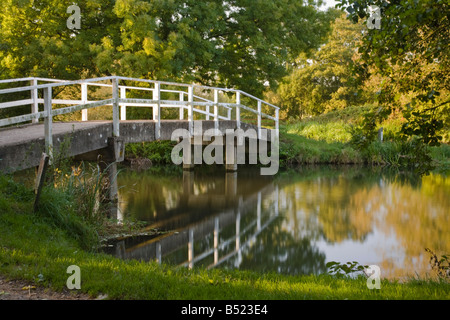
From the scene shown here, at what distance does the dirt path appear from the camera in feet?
16.3

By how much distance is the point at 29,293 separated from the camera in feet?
16.6

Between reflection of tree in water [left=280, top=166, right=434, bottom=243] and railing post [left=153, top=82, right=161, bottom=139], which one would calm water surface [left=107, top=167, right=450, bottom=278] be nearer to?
reflection of tree in water [left=280, top=166, right=434, bottom=243]

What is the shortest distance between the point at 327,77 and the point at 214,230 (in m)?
40.8

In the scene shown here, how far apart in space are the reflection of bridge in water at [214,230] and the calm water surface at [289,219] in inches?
0.9

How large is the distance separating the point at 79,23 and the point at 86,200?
516 inches

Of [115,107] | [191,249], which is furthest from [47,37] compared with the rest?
[191,249]

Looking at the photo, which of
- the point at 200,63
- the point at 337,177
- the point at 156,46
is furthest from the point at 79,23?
the point at 337,177

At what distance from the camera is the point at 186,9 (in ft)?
68.9

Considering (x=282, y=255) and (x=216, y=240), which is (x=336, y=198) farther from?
(x=282, y=255)

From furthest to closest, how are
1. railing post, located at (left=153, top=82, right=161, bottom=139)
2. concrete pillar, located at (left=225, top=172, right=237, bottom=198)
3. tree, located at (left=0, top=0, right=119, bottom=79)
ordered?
tree, located at (left=0, top=0, right=119, bottom=79)
concrete pillar, located at (left=225, top=172, right=237, bottom=198)
railing post, located at (left=153, top=82, right=161, bottom=139)

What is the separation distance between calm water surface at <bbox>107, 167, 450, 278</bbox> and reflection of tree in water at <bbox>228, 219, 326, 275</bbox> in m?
0.02

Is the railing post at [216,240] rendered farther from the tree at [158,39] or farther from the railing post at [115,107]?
the tree at [158,39]

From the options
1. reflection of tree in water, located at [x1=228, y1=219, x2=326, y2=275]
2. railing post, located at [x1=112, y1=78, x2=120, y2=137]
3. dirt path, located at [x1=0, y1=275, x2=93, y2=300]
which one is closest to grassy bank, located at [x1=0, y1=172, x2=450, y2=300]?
dirt path, located at [x1=0, y1=275, x2=93, y2=300]

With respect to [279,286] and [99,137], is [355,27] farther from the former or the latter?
[279,286]
